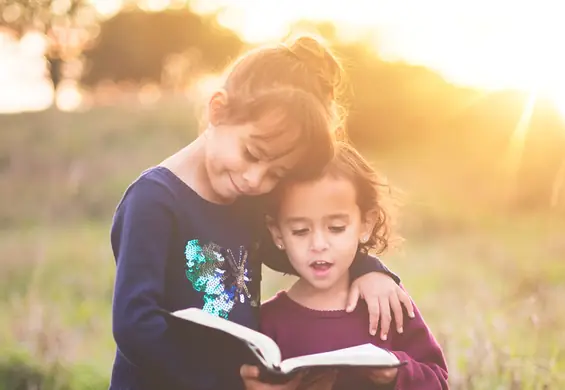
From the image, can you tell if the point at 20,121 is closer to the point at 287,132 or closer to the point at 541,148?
the point at 541,148

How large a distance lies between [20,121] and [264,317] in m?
15.6

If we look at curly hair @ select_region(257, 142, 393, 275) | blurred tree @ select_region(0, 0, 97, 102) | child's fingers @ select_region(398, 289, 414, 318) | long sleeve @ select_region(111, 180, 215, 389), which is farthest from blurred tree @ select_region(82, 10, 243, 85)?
long sleeve @ select_region(111, 180, 215, 389)

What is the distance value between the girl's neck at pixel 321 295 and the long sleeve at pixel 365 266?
64 mm

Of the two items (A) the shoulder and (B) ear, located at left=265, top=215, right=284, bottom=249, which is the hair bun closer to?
(B) ear, located at left=265, top=215, right=284, bottom=249

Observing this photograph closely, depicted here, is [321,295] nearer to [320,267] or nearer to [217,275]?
[320,267]

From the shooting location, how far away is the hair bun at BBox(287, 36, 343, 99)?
309 cm

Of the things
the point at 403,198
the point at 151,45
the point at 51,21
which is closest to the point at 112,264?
the point at 403,198

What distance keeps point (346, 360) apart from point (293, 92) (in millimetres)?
893

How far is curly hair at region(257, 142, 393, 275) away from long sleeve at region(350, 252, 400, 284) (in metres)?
0.04

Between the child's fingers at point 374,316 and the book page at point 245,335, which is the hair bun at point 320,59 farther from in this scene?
the book page at point 245,335

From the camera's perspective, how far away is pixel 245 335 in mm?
2512

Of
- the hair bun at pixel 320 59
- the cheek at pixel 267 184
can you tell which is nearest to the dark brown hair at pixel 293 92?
the hair bun at pixel 320 59

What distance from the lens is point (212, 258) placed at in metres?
2.93

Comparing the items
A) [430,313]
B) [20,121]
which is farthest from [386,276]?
[20,121]
